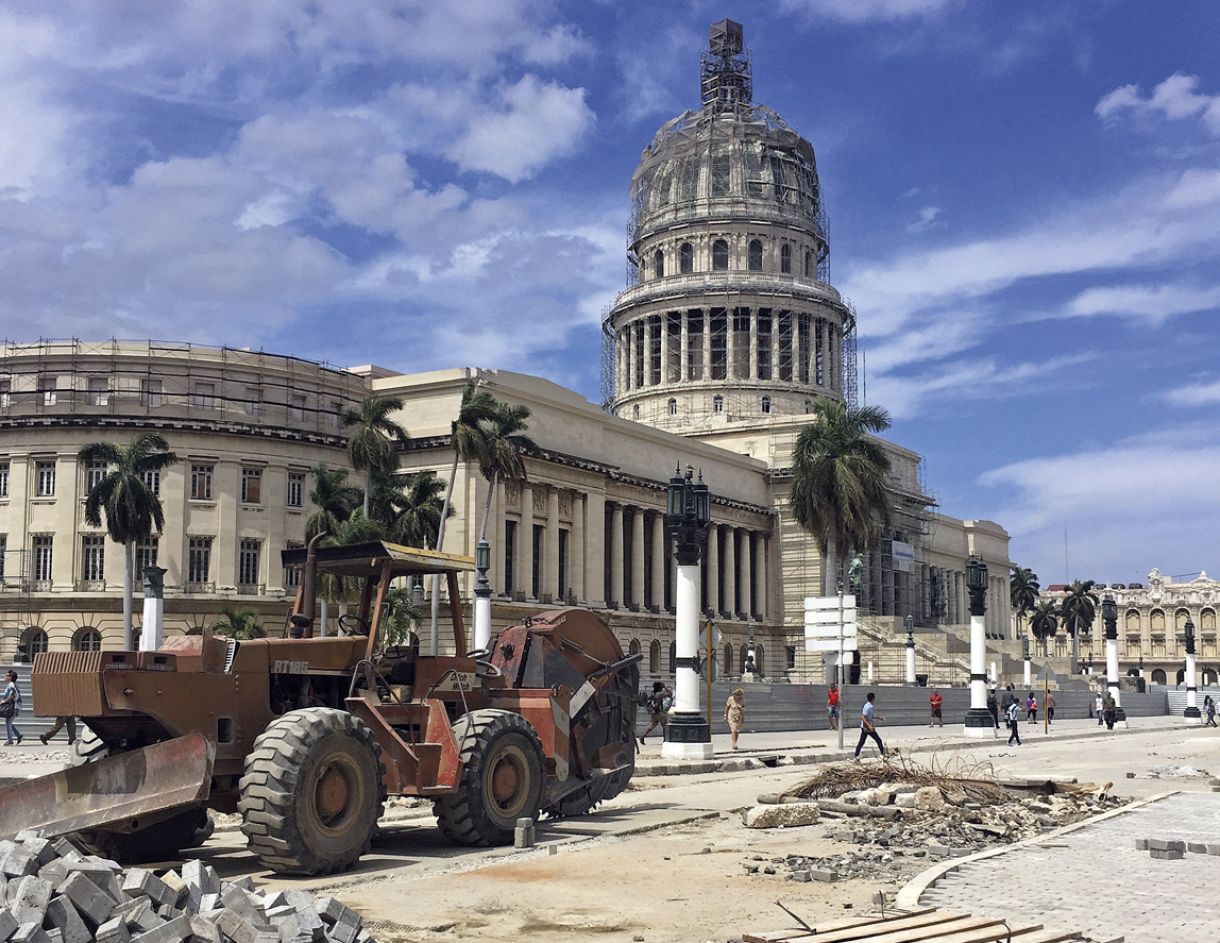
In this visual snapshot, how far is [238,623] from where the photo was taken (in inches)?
2205

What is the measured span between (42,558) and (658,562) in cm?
3627

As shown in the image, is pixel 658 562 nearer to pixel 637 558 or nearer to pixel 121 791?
pixel 637 558

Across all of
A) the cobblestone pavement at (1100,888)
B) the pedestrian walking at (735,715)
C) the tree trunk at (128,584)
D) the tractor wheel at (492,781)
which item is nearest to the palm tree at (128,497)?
the tree trunk at (128,584)

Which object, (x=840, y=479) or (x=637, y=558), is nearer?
(x=840, y=479)

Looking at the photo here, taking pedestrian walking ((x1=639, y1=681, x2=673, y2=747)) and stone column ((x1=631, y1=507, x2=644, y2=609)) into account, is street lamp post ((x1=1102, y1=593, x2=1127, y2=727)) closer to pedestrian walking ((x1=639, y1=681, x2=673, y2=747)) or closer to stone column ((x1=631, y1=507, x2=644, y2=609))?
pedestrian walking ((x1=639, y1=681, x2=673, y2=747))

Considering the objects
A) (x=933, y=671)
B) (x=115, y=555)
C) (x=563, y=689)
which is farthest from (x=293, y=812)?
(x=933, y=671)

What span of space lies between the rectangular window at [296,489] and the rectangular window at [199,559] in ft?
13.7

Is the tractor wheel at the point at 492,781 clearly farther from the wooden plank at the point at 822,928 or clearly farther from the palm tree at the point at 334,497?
the palm tree at the point at 334,497

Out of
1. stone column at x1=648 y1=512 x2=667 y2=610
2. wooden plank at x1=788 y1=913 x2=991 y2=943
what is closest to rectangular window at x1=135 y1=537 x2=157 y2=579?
stone column at x1=648 y1=512 x2=667 y2=610

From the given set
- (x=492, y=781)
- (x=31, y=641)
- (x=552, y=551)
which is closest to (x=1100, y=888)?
(x=492, y=781)

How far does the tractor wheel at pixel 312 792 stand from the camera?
1259cm

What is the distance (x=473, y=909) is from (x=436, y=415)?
56633mm

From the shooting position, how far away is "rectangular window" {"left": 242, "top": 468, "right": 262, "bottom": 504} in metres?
61.8

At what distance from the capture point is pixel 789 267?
110062mm
